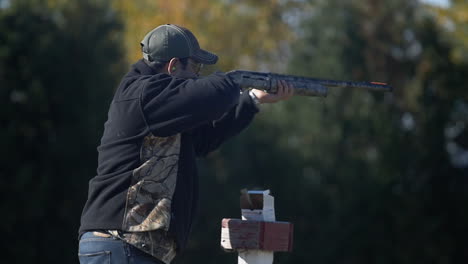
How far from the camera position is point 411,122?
21.1m

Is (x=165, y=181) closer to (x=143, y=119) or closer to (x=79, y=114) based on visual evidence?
(x=143, y=119)

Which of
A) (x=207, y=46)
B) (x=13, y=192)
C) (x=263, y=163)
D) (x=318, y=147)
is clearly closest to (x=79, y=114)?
(x=13, y=192)

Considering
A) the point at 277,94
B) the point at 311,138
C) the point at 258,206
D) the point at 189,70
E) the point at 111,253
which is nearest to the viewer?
the point at 111,253

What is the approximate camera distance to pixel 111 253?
13.5 ft

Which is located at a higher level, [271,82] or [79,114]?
[79,114]

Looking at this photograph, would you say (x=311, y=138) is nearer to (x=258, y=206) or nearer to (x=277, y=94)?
(x=277, y=94)

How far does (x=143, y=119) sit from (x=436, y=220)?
1580cm

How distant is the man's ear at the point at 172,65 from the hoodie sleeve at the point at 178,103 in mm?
240

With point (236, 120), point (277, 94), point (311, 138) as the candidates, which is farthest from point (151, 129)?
point (311, 138)

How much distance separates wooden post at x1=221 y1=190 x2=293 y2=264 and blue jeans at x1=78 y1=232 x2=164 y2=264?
0.56 m

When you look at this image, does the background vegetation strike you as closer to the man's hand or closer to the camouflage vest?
the man's hand

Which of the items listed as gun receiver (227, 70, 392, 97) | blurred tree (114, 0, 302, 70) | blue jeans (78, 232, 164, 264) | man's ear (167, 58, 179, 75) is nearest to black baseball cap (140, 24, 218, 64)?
man's ear (167, 58, 179, 75)

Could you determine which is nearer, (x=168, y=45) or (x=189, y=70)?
(x=168, y=45)

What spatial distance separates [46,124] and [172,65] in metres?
12.1
